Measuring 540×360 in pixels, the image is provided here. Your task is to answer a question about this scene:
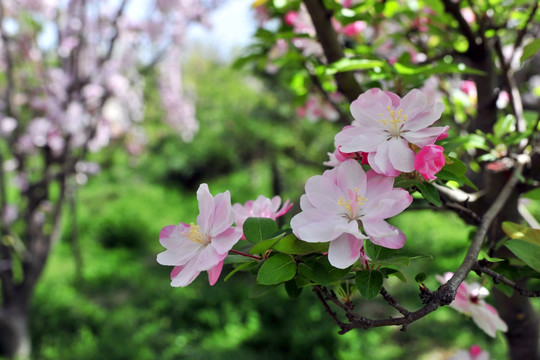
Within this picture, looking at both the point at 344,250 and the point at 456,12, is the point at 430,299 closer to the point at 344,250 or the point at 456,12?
the point at 344,250

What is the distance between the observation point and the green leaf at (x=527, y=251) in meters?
0.49

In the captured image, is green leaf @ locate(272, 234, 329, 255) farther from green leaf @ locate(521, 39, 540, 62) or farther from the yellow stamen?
green leaf @ locate(521, 39, 540, 62)

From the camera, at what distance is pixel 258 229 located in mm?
508

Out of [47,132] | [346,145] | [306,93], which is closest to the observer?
[346,145]

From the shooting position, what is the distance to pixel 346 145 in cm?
46

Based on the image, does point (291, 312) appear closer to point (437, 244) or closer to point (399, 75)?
point (437, 244)

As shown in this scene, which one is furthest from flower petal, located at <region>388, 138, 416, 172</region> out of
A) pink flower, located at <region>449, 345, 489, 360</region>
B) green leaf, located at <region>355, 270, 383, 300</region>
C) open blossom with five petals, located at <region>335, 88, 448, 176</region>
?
pink flower, located at <region>449, 345, 489, 360</region>

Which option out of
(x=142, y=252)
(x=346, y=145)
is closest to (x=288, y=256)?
(x=346, y=145)

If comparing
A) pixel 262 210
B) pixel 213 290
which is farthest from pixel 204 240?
pixel 213 290

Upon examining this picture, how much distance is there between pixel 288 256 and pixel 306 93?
841 mm

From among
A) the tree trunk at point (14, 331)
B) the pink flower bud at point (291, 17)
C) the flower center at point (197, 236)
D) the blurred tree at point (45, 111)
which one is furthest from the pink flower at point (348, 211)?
the tree trunk at point (14, 331)

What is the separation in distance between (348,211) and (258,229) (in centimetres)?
11

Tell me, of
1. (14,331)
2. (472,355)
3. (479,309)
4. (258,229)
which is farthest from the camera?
(14,331)

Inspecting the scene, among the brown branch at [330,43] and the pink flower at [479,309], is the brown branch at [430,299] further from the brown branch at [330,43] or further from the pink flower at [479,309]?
the brown branch at [330,43]
